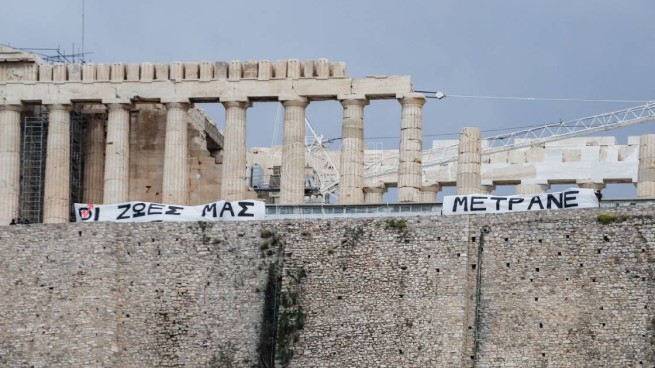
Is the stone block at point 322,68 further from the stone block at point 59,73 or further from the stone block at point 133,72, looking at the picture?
the stone block at point 59,73

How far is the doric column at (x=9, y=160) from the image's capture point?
350ft

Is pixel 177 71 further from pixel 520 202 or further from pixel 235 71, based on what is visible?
pixel 520 202

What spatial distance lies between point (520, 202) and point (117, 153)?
23.7 meters

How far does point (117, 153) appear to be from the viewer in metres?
107

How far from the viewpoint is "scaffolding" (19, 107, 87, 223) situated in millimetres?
109812

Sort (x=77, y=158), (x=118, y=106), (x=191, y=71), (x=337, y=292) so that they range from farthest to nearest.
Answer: (x=77, y=158), (x=191, y=71), (x=118, y=106), (x=337, y=292)

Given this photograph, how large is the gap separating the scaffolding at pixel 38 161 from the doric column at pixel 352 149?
13207 millimetres

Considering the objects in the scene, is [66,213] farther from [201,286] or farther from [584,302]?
[584,302]

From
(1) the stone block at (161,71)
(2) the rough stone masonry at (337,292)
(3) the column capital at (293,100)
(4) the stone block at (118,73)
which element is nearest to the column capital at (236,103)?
(3) the column capital at (293,100)

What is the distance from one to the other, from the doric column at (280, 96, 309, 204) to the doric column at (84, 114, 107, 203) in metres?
9.13

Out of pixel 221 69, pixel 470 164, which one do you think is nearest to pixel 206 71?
pixel 221 69

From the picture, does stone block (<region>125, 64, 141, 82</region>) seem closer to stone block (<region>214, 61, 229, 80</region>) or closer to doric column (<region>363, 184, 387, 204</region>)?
stone block (<region>214, 61, 229, 80</region>)

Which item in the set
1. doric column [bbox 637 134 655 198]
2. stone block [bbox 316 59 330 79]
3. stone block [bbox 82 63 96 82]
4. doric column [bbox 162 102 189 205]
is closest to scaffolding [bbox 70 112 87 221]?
stone block [bbox 82 63 96 82]

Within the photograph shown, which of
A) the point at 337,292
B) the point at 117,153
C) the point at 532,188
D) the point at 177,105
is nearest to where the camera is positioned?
the point at 337,292
